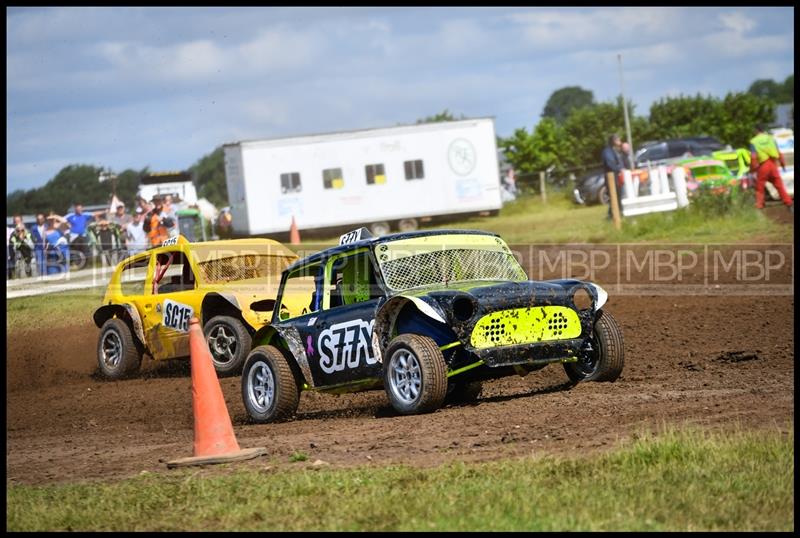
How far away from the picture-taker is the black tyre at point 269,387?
9977 millimetres

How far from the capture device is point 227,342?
13.6 meters

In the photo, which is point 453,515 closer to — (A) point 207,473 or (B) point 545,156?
(A) point 207,473

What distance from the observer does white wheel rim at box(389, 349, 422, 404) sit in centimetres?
898

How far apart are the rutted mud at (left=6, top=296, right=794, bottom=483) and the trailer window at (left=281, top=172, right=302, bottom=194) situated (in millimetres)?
22264

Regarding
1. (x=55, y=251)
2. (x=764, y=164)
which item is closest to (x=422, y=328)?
(x=764, y=164)

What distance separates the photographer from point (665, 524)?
5.32 metres

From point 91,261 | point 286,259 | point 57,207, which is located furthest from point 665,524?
point 57,207

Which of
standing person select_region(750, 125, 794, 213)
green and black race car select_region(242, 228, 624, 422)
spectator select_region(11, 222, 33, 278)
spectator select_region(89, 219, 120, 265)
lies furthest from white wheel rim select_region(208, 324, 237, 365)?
spectator select_region(89, 219, 120, 265)

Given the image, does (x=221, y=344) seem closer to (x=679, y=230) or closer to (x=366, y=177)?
(x=679, y=230)

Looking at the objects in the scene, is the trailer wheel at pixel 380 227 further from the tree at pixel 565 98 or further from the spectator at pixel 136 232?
the tree at pixel 565 98

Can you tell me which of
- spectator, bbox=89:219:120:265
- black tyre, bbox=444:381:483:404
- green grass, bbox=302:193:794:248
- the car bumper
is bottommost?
black tyre, bbox=444:381:483:404

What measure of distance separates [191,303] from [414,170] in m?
24.3

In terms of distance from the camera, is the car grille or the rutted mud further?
the car grille

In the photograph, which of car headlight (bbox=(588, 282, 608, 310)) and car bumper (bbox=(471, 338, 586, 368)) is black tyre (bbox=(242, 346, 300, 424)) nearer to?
car bumper (bbox=(471, 338, 586, 368))
